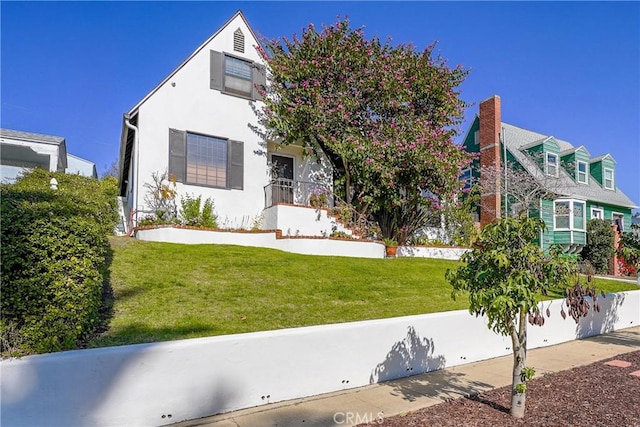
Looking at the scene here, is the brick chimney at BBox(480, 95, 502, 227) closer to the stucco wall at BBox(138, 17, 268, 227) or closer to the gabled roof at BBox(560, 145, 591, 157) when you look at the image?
the gabled roof at BBox(560, 145, 591, 157)

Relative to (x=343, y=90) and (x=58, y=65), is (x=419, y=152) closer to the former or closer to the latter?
(x=343, y=90)

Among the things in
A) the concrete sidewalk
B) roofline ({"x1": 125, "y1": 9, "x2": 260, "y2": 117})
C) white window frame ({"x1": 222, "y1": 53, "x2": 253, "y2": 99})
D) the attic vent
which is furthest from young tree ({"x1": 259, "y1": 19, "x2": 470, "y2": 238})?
the concrete sidewalk

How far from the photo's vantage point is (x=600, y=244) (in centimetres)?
1991

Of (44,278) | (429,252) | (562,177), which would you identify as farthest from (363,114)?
(562,177)

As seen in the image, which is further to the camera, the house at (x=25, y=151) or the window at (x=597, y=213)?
the window at (x=597, y=213)

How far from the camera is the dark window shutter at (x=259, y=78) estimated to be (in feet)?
41.2

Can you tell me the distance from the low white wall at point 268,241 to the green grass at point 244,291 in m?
0.67

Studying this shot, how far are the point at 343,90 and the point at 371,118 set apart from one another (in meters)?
1.29

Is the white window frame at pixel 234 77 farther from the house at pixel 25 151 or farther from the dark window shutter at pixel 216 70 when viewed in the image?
the house at pixel 25 151

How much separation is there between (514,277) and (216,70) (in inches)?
445

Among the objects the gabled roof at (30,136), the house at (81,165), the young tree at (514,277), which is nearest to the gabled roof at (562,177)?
the young tree at (514,277)

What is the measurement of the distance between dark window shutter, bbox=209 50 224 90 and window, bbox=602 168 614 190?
23978 millimetres

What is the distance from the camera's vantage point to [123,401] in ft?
10.3

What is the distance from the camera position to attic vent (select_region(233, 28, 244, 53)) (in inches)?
492
